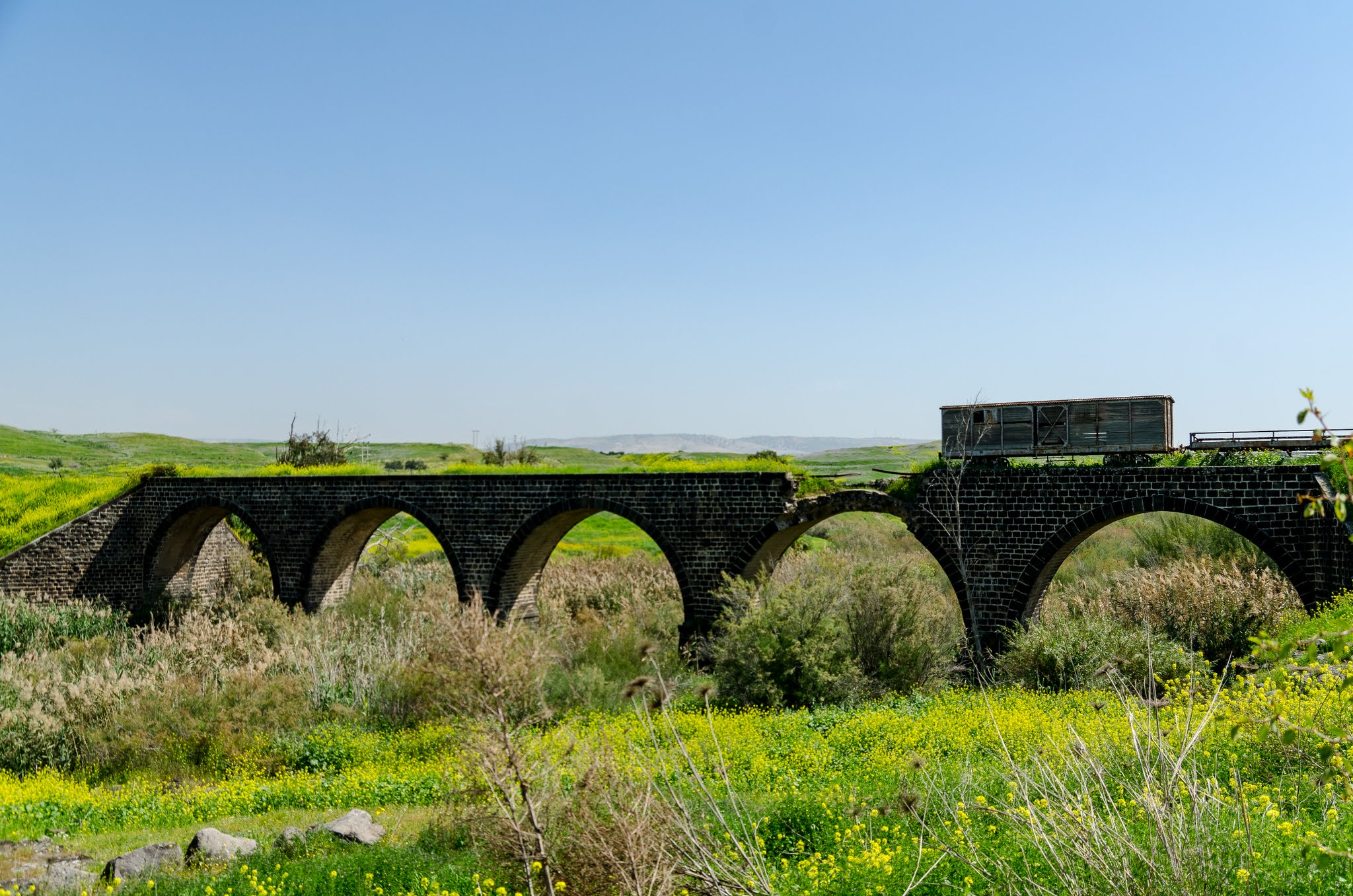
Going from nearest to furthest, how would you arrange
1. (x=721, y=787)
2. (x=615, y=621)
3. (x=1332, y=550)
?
(x=721, y=787) < (x=1332, y=550) < (x=615, y=621)

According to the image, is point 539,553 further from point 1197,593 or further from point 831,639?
point 1197,593

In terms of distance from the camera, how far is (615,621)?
20.4 m

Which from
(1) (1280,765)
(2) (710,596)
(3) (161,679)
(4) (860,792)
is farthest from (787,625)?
(3) (161,679)

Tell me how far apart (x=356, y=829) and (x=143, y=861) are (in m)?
1.71

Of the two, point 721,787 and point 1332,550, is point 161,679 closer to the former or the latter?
point 721,787

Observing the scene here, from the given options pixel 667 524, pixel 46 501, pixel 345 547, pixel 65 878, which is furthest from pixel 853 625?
pixel 46 501

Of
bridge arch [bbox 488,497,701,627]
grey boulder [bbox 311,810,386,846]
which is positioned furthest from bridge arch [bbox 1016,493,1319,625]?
grey boulder [bbox 311,810,386,846]

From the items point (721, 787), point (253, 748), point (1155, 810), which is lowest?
point (253, 748)

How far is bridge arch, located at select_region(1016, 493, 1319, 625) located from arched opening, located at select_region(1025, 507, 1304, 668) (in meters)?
0.02

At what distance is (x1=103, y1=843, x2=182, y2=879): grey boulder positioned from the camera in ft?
26.0

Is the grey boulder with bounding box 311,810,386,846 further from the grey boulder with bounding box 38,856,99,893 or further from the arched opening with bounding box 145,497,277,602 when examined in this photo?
the arched opening with bounding box 145,497,277,602

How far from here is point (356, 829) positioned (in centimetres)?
881

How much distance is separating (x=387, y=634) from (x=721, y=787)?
10688 mm

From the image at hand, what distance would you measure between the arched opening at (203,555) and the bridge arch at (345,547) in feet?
3.46
